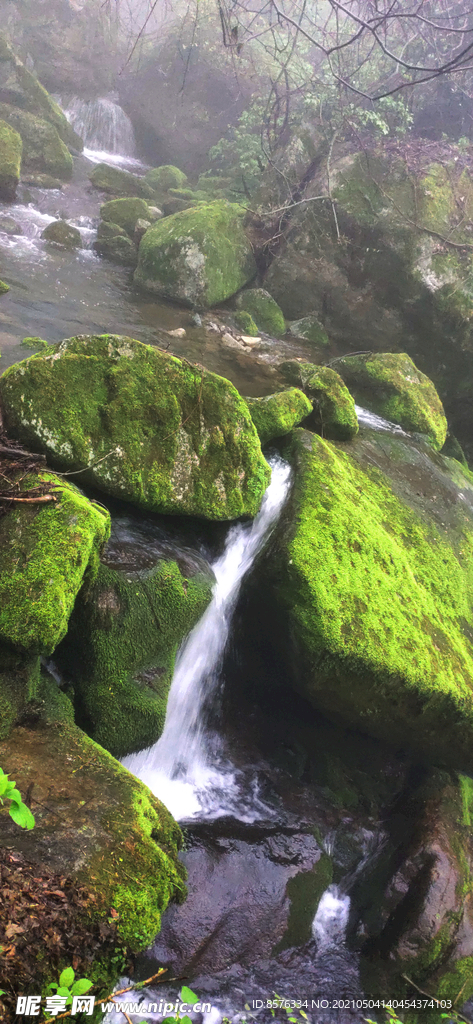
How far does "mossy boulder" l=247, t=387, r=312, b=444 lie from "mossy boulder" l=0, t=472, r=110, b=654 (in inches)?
102

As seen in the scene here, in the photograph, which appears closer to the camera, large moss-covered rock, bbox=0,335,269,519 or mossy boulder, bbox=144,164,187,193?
large moss-covered rock, bbox=0,335,269,519

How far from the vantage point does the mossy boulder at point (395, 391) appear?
332 inches

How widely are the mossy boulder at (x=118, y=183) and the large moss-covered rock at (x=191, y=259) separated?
488 cm

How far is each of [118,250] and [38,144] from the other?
20.2 feet

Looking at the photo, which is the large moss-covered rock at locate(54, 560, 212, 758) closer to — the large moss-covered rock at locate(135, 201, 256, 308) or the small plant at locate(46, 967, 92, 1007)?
the small plant at locate(46, 967, 92, 1007)

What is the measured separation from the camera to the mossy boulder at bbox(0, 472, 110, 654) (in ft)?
9.54

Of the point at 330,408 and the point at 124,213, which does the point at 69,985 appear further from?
the point at 124,213

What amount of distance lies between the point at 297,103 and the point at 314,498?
50.3ft

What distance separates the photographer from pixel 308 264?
12.3 metres

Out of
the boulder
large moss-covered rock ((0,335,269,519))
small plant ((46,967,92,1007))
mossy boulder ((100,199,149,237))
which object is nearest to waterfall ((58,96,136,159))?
mossy boulder ((100,199,149,237))

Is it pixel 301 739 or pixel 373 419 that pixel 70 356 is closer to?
pixel 301 739

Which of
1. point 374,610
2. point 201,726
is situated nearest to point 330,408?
point 374,610

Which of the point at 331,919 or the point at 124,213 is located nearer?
the point at 331,919

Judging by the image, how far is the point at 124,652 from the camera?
12.4 feet
